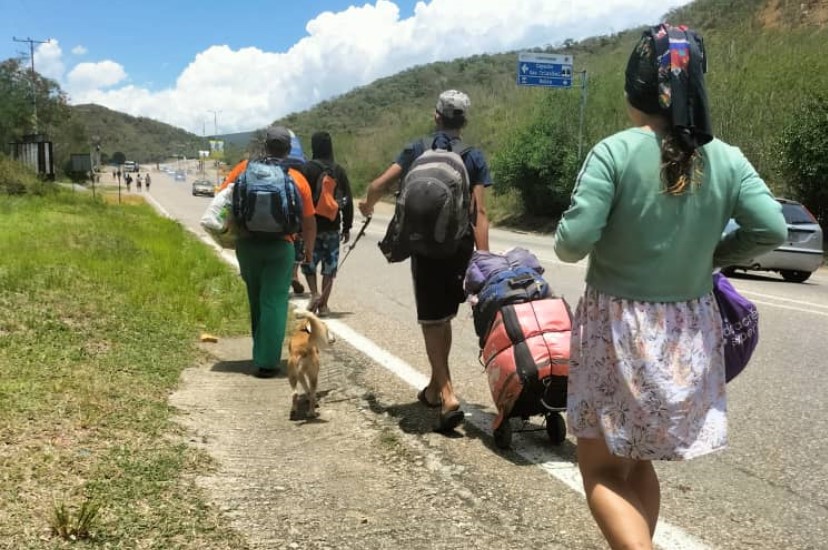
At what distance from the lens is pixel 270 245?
18.4ft

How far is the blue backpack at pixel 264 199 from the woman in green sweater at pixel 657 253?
133 inches

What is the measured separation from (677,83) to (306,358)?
3135 mm

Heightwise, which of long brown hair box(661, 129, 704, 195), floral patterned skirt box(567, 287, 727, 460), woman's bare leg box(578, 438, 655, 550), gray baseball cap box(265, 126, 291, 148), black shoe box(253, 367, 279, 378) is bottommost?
black shoe box(253, 367, 279, 378)

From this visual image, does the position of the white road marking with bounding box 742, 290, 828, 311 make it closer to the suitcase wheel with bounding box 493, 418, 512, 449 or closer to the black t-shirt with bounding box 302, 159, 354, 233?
the black t-shirt with bounding box 302, 159, 354, 233

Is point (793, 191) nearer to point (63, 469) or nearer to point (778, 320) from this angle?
point (778, 320)

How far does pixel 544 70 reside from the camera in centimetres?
2797

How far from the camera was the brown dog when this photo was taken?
15.3 feet

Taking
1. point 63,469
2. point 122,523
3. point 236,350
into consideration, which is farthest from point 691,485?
point 236,350

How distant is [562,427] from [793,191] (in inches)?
746

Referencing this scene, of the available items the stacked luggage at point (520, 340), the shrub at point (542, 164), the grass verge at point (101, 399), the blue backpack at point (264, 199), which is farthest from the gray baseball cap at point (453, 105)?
the shrub at point (542, 164)

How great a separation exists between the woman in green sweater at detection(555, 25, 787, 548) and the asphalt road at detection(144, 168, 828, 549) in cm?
101

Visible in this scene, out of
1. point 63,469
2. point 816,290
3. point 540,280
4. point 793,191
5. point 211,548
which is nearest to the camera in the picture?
point 211,548

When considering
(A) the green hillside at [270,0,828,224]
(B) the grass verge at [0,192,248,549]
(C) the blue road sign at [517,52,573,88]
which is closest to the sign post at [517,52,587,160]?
(C) the blue road sign at [517,52,573,88]

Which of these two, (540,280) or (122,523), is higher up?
(540,280)
